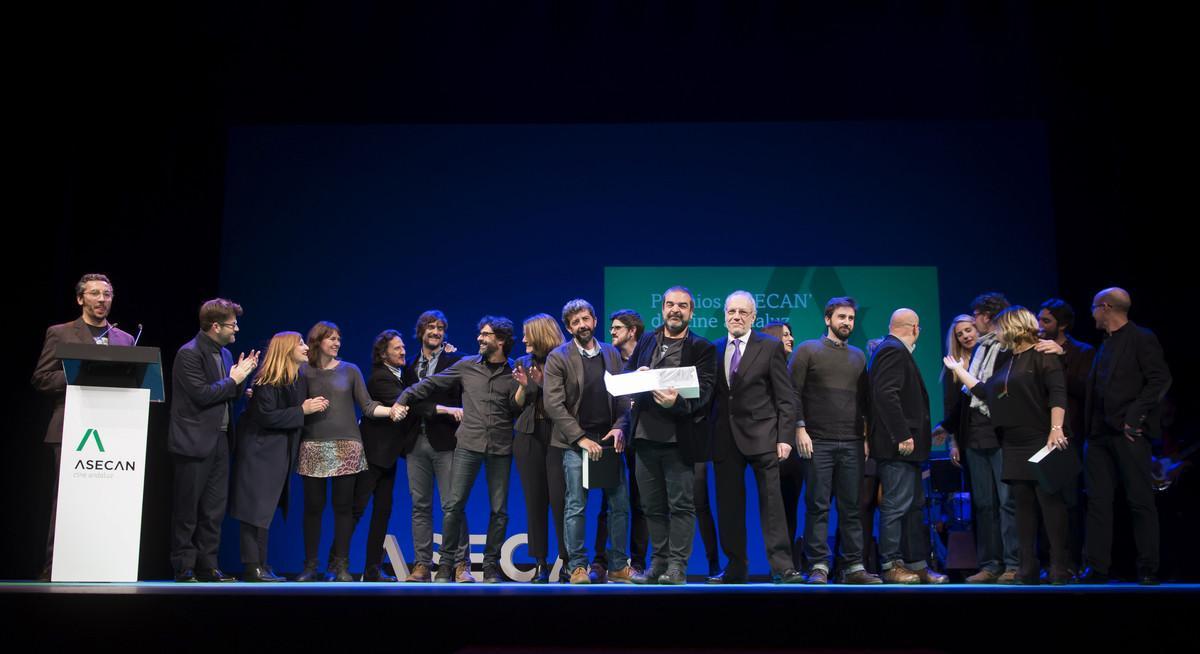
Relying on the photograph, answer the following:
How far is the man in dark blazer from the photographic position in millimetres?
5629

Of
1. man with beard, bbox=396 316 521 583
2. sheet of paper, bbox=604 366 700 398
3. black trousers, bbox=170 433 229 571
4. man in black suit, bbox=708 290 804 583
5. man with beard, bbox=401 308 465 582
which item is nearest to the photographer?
sheet of paper, bbox=604 366 700 398

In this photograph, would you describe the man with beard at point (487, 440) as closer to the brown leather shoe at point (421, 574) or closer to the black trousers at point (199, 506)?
the brown leather shoe at point (421, 574)

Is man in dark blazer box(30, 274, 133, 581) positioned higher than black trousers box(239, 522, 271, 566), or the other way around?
man in dark blazer box(30, 274, 133, 581)

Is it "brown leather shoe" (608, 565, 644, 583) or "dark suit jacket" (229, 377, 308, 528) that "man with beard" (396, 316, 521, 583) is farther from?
"dark suit jacket" (229, 377, 308, 528)

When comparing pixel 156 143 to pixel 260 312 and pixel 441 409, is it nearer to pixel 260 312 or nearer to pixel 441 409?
pixel 260 312

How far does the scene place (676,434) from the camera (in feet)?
16.9

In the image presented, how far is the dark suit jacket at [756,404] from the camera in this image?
5.39m

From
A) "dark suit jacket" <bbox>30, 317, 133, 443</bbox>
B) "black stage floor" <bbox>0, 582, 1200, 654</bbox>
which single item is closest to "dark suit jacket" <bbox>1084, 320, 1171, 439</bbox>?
"black stage floor" <bbox>0, 582, 1200, 654</bbox>

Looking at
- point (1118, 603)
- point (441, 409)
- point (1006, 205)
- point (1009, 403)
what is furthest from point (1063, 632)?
point (1006, 205)

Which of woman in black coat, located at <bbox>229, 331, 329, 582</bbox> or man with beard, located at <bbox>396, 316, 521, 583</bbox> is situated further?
woman in black coat, located at <bbox>229, 331, 329, 582</bbox>

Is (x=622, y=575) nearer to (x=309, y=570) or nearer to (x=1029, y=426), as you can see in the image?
(x=309, y=570)

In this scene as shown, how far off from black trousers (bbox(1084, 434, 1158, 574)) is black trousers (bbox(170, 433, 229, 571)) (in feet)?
16.0

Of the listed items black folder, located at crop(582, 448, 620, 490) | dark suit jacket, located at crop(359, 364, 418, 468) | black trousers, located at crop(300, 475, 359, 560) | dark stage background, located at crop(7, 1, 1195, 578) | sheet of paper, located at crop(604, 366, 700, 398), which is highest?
dark stage background, located at crop(7, 1, 1195, 578)

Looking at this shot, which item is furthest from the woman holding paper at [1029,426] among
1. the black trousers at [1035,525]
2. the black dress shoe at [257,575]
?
the black dress shoe at [257,575]
